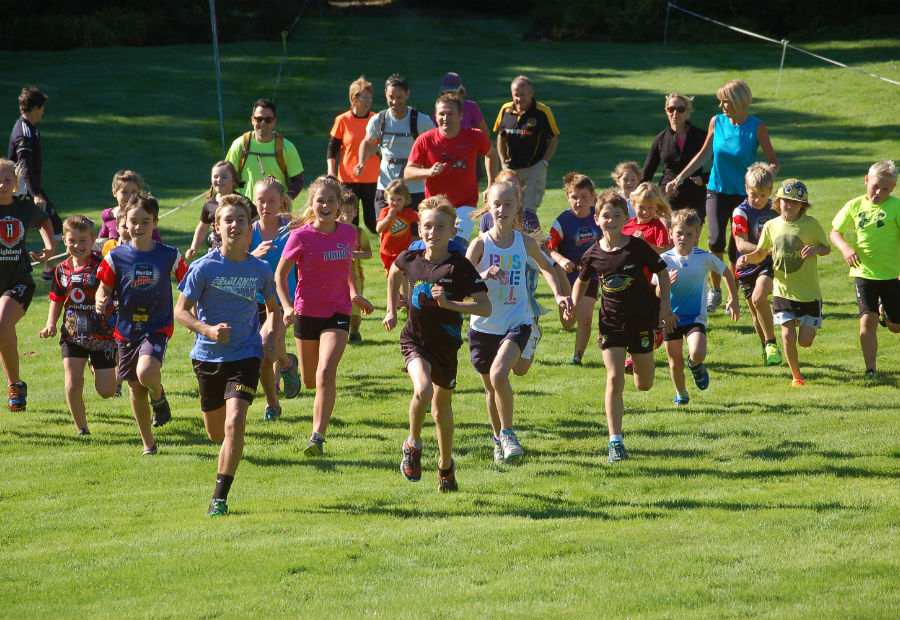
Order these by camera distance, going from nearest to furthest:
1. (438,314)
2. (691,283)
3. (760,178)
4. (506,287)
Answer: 1. (438,314)
2. (506,287)
3. (691,283)
4. (760,178)

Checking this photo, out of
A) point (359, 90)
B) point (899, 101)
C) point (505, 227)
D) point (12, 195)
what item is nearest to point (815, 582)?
point (505, 227)

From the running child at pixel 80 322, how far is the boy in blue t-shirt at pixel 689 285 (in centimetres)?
481

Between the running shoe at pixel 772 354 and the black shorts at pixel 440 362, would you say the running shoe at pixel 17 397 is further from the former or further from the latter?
the running shoe at pixel 772 354

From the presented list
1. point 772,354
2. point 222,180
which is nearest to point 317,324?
point 222,180

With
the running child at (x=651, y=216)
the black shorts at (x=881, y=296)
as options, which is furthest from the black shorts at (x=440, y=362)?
the black shorts at (x=881, y=296)

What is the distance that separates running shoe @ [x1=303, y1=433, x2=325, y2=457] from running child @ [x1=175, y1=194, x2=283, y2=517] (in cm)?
101

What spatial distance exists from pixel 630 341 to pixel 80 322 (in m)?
4.53

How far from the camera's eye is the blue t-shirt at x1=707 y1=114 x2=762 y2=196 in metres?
11.8

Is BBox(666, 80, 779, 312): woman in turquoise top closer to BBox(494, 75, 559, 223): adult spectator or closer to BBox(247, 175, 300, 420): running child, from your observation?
BBox(494, 75, 559, 223): adult spectator

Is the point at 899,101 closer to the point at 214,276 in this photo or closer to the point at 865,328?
the point at 865,328

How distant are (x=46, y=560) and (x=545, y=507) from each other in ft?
10.2

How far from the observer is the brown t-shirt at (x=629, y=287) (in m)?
8.12

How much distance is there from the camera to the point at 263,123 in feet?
37.0

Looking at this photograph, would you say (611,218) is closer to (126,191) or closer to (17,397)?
(126,191)
